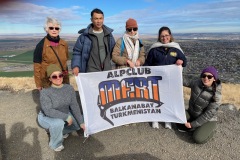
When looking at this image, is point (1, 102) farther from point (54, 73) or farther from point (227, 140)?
point (227, 140)

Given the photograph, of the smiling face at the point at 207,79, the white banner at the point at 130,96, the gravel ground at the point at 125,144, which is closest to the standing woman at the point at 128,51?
the white banner at the point at 130,96

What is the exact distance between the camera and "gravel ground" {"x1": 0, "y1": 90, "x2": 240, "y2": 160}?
4820 millimetres

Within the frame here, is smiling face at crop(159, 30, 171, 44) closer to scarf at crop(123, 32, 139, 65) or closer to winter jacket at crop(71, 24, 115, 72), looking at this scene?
scarf at crop(123, 32, 139, 65)

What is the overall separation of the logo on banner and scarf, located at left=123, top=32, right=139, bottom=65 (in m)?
0.27

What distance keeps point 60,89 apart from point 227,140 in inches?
154

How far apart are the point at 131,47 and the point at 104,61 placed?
693 millimetres

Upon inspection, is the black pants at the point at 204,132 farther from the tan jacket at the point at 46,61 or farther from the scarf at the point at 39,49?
the scarf at the point at 39,49

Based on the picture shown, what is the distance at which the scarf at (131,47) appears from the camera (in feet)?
16.6

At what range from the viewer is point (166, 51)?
5.21m

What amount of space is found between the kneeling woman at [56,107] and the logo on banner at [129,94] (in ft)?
2.10

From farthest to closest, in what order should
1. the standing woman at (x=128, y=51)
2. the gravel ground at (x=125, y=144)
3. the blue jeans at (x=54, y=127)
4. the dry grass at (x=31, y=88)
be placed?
the dry grass at (x=31, y=88) < the standing woman at (x=128, y=51) < the gravel ground at (x=125, y=144) < the blue jeans at (x=54, y=127)

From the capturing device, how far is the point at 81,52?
5.25 metres

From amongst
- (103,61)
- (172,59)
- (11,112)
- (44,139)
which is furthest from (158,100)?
(11,112)

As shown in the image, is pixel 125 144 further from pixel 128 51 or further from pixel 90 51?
pixel 90 51
